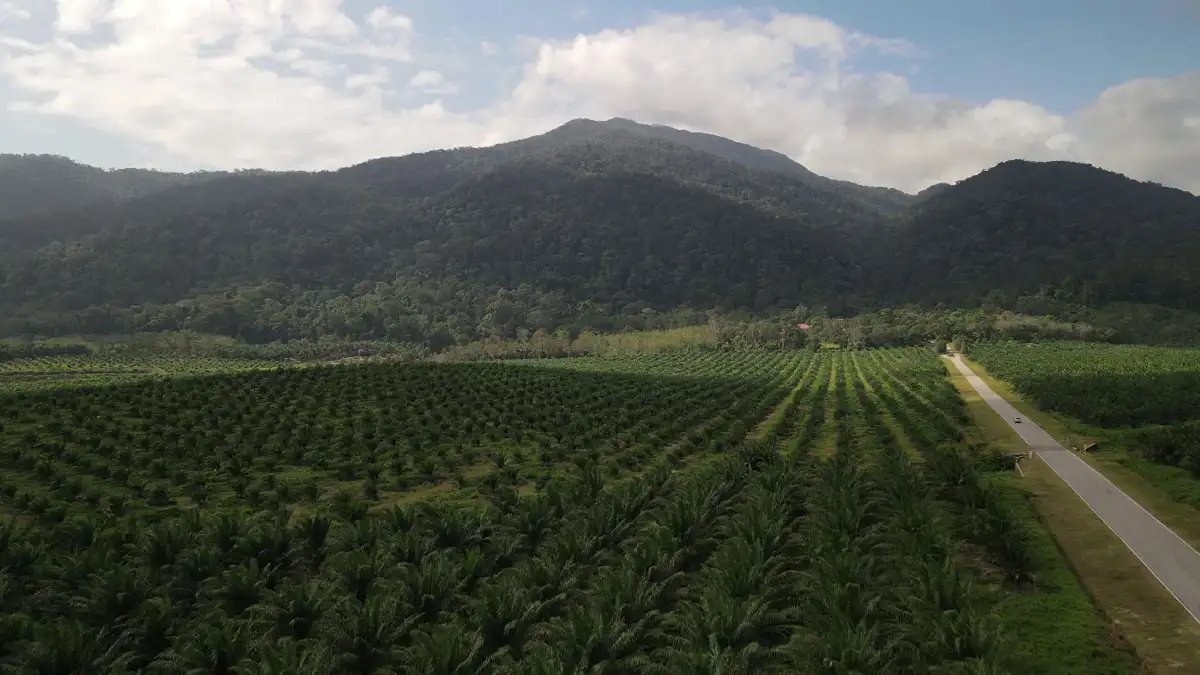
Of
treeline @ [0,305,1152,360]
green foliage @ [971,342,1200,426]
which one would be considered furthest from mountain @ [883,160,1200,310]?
green foliage @ [971,342,1200,426]

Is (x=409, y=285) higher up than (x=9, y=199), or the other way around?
(x=9, y=199)

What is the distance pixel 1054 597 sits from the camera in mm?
12289

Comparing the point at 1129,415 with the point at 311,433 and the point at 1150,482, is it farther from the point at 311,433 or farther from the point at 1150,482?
the point at 311,433

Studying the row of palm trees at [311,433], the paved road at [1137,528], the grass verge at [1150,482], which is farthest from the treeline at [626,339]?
the paved road at [1137,528]

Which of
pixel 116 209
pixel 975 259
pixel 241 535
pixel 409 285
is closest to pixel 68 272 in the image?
pixel 116 209

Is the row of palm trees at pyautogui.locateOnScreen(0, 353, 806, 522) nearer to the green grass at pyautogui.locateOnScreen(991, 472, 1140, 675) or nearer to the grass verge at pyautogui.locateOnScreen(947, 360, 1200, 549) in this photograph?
the grass verge at pyautogui.locateOnScreen(947, 360, 1200, 549)

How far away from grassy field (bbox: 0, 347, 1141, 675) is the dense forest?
10207 cm

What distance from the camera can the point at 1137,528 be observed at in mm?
15602

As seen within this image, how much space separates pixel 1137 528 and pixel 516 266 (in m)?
161

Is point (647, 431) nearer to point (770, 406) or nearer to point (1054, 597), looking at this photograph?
point (770, 406)

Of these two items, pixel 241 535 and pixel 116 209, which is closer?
pixel 241 535

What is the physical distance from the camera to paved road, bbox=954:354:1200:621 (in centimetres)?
1241

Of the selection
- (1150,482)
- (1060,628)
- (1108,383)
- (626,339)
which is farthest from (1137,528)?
(626,339)

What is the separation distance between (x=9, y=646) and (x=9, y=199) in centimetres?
24749
